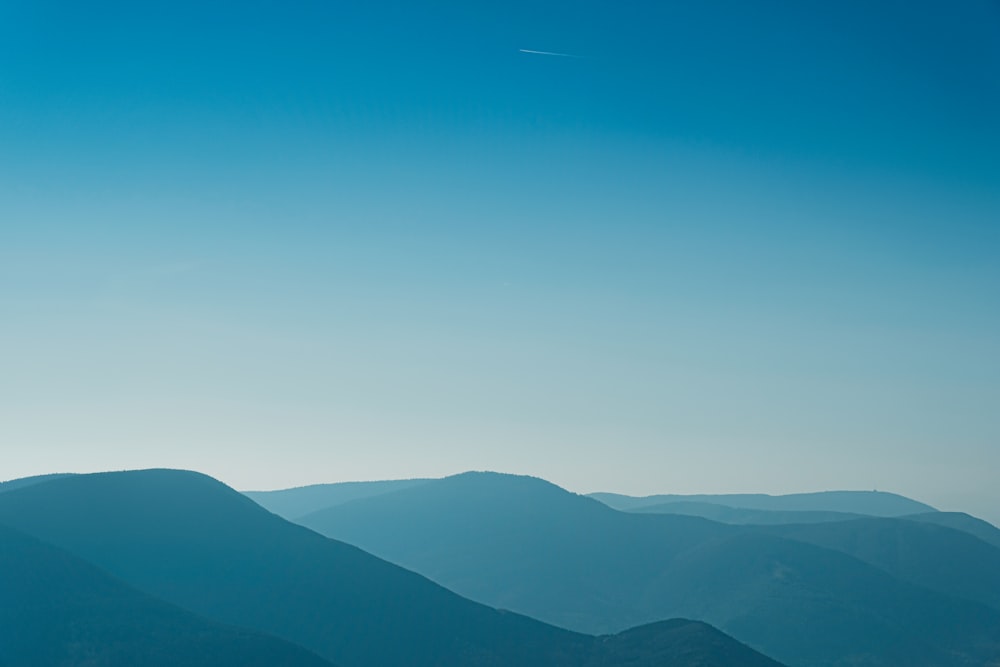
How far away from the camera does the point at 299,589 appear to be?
350 feet

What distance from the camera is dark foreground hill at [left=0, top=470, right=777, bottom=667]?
92812mm

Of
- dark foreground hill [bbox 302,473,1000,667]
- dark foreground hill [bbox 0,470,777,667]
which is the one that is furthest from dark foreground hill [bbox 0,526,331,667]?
dark foreground hill [bbox 302,473,1000,667]

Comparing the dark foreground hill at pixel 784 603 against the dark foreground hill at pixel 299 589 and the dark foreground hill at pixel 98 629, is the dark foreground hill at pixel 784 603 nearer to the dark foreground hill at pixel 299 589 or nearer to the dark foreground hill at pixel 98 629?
the dark foreground hill at pixel 299 589

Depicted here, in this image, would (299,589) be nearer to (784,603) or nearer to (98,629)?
(98,629)

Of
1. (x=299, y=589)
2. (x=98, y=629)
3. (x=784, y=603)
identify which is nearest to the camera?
(x=98, y=629)

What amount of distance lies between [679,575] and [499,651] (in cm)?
10824

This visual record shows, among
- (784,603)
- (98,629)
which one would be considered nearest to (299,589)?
(98,629)

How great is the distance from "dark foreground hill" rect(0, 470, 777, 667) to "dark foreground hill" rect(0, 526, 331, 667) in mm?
11459

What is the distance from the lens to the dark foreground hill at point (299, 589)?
92.8 meters

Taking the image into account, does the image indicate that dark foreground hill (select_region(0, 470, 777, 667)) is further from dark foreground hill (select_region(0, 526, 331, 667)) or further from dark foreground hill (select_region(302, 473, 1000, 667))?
dark foreground hill (select_region(302, 473, 1000, 667))

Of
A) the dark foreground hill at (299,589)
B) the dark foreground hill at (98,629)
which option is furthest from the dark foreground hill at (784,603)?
the dark foreground hill at (98,629)

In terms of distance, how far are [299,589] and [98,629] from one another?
30226 mm

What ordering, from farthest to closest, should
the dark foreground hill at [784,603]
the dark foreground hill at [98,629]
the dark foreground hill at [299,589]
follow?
the dark foreground hill at [784,603] < the dark foreground hill at [299,589] < the dark foreground hill at [98,629]

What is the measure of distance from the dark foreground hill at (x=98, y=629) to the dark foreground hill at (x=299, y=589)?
11.5 meters
